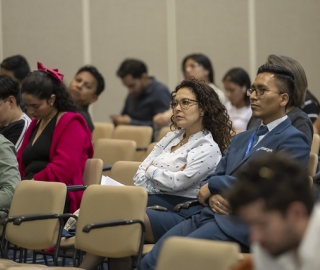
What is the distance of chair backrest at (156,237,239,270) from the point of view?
231cm

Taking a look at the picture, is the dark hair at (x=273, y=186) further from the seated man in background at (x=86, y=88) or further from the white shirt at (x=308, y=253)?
the seated man in background at (x=86, y=88)

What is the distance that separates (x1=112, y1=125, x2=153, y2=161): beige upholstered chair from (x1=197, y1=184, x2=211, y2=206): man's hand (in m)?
2.62

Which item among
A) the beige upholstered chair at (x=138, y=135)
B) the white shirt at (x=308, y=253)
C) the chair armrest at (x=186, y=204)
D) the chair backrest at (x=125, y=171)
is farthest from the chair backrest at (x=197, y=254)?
the beige upholstered chair at (x=138, y=135)

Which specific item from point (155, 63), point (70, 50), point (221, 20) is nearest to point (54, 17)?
point (70, 50)

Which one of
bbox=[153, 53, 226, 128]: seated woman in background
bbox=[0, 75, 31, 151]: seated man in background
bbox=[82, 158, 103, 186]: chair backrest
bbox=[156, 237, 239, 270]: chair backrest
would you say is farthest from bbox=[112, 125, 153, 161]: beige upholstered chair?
bbox=[156, 237, 239, 270]: chair backrest

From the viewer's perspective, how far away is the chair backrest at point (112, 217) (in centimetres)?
341

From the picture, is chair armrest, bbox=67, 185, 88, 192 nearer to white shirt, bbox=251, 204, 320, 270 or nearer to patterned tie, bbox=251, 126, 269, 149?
patterned tie, bbox=251, 126, 269, 149

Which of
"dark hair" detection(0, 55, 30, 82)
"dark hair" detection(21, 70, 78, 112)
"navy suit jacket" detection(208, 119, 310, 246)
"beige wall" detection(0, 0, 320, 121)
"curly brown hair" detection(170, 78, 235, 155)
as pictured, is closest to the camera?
"navy suit jacket" detection(208, 119, 310, 246)

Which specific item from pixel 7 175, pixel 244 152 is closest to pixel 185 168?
pixel 244 152

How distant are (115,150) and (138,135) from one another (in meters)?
0.84

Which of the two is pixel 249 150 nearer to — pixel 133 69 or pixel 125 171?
pixel 125 171

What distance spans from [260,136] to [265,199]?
1809 mm

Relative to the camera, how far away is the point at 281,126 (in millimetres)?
3426

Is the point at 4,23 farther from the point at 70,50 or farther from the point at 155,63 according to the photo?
the point at 155,63
